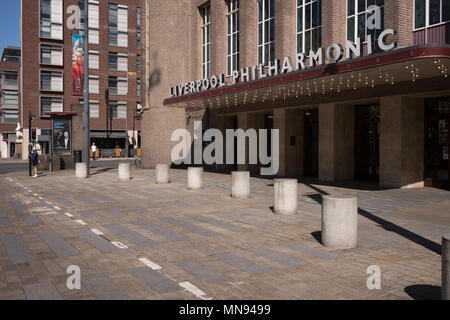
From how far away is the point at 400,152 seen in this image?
16.7 metres

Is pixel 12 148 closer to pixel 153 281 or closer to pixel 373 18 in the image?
pixel 373 18

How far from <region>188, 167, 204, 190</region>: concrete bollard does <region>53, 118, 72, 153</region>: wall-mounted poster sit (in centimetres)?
Answer: 1562

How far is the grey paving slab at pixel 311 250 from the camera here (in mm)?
6770

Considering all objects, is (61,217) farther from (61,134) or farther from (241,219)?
(61,134)

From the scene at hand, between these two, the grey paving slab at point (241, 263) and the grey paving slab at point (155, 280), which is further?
the grey paving slab at point (241, 263)

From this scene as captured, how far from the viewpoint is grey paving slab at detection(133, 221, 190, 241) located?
8.24 m

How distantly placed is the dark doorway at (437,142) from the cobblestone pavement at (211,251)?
13.4 ft

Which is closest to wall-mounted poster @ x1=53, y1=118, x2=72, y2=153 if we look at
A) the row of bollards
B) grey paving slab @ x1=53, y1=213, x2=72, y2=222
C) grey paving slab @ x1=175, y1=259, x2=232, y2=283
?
the row of bollards

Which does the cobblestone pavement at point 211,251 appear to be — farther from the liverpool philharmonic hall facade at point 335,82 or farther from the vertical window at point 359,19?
the vertical window at point 359,19

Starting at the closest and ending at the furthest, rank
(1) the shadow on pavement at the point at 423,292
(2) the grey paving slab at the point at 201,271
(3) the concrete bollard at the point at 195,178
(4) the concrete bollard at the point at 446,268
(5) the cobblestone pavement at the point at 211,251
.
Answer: (4) the concrete bollard at the point at 446,268 < (1) the shadow on pavement at the point at 423,292 < (5) the cobblestone pavement at the point at 211,251 < (2) the grey paving slab at the point at 201,271 < (3) the concrete bollard at the point at 195,178

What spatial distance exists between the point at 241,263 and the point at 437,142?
13.6m

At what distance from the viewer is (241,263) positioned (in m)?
6.39

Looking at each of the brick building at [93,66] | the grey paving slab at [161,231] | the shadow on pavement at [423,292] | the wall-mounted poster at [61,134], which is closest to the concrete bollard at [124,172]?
the wall-mounted poster at [61,134]

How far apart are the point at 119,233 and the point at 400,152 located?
1241 cm
